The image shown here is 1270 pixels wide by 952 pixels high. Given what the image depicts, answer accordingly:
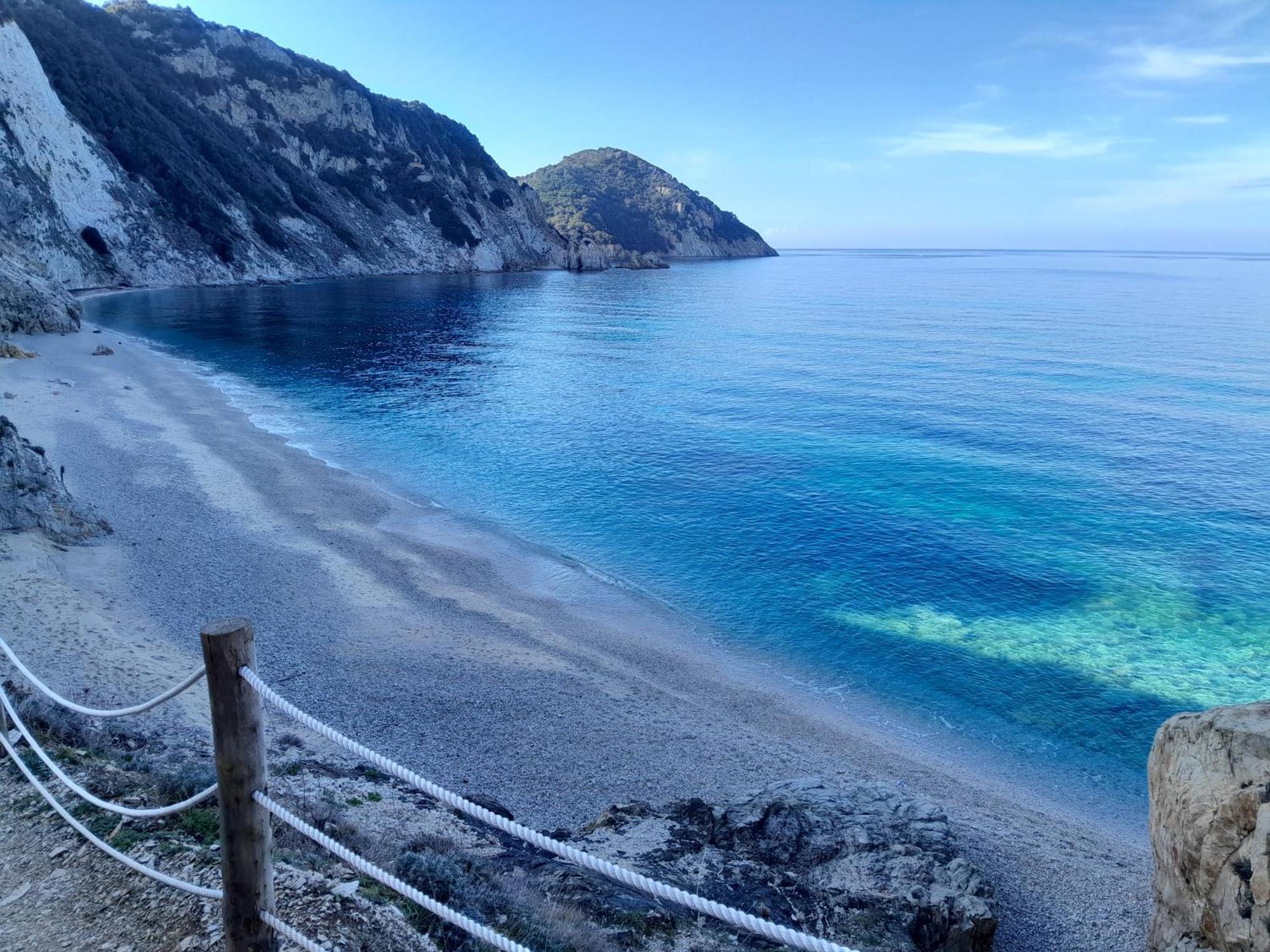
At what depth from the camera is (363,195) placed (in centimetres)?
11850

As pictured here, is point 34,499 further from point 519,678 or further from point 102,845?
point 102,845

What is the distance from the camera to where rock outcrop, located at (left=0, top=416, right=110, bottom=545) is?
1578cm

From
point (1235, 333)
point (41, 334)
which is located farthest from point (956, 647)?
point (1235, 333)

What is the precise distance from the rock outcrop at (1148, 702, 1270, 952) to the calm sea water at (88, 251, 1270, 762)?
8915mm

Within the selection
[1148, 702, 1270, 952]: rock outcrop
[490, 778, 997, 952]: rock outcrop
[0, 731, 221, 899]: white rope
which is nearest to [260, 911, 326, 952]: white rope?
[0, 731, 221, 899]: white rope

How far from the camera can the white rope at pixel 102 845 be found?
5.00m

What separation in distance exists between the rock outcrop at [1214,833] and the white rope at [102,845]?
23.0 ft

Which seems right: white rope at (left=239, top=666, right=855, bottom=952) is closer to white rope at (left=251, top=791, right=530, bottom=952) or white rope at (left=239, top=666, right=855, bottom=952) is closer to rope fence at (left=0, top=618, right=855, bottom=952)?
rope fence at (left=0, top=618, right=855, bottom=952)

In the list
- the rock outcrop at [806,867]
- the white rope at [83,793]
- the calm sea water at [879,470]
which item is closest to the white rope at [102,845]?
the white rope at [83,793]

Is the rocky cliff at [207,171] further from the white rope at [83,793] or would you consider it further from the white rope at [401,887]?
the white rope at [401,887]

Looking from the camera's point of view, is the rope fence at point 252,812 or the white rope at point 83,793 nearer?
the rope fence at point 252,812

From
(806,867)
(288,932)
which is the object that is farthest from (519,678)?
(288,932)

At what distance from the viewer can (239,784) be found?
161 inches

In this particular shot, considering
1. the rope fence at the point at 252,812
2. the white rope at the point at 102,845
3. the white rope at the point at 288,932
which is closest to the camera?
the rope fence at the point at 252,812
